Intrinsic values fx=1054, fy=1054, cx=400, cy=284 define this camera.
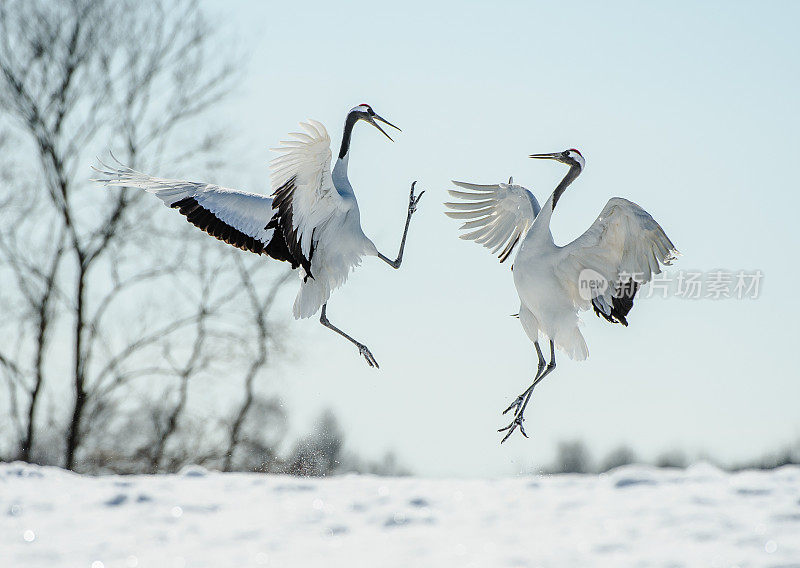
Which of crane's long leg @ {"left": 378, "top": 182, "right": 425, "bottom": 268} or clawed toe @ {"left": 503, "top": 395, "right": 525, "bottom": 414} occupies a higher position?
crane's long leg @ {"left": 378, "top": 182, "right": 425, "bottom": 268}

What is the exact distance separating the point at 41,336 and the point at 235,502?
1409 cm

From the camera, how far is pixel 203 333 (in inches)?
787

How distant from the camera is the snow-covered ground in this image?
4746mm

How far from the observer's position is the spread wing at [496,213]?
1027cm

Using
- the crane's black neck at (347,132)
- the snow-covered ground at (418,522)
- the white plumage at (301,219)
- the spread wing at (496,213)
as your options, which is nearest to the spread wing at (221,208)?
the white plumage at (301,219)

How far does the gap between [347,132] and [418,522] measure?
15.7 ft

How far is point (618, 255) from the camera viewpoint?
339 inches

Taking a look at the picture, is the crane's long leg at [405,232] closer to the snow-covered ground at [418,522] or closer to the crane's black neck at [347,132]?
the crane's black neck at [347,132]

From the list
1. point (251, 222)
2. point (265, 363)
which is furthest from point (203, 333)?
point (251, 222)

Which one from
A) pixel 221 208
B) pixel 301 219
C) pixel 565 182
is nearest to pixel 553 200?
pixel 565 182

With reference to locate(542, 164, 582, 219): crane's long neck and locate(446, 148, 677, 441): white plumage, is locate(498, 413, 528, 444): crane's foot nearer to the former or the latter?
locate(446, 148, 677, 441): white plumage

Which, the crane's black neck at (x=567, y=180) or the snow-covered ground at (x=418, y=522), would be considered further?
the crane's black neck at (x=567, y=180)

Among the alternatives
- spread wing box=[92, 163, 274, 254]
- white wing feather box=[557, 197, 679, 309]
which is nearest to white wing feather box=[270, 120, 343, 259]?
spread wing box=[92, 163, 274, 254]

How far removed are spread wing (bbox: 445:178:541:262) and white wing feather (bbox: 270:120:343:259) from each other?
5.89ft
